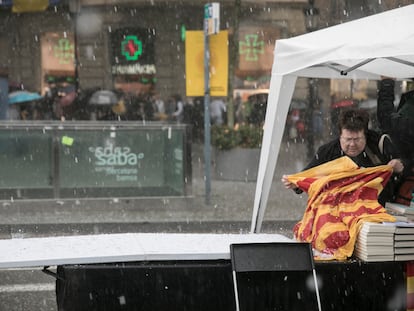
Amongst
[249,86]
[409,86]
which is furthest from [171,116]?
[409,86]

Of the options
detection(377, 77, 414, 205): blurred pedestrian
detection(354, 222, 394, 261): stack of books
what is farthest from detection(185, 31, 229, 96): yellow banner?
detection(354, 222, 394, 261): stack of books

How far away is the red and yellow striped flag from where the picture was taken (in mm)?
5066

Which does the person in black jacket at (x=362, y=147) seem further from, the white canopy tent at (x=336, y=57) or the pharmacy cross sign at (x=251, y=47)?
the pharmacy cross sign at (x=251, y=47)

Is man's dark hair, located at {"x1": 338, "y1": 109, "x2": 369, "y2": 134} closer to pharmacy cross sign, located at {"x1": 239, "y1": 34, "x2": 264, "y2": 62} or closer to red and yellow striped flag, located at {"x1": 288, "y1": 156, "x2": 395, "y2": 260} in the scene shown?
red and yellow striped flag, located at {"x1": 288, "y1": 156, "x2": 395, "y2": 260}

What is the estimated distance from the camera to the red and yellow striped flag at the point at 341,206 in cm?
507

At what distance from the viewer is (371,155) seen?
5738 mm

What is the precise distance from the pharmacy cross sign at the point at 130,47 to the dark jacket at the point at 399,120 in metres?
22.6

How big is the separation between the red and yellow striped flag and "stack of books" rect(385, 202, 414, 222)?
0.32 metres

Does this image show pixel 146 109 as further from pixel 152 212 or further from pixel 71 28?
pixel 152 212

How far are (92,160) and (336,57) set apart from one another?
641 cm

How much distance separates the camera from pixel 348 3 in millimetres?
24250

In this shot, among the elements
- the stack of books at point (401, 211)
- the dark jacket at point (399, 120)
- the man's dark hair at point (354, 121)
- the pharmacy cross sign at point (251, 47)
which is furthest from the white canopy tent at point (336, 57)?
the pharmacy cross sign at point (251, 47)

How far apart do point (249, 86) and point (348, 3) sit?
592 centimetres

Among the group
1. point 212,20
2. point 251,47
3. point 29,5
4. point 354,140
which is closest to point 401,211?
point 354,140
